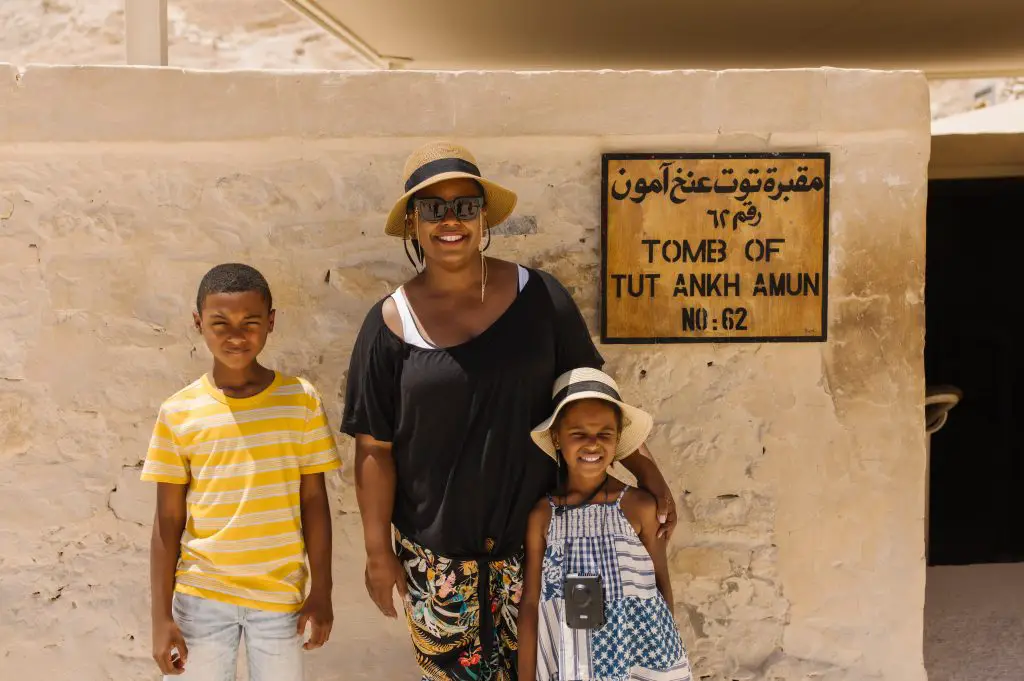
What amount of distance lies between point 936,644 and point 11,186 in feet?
12.3

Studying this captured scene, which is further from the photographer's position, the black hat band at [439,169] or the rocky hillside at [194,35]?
the rocky hillside at [194,35]

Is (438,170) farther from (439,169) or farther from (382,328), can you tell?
(382,328)

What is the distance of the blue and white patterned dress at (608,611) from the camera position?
2.18m

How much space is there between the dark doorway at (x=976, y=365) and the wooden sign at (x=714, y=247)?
2188 mm

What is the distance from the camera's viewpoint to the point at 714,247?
9.46 feet

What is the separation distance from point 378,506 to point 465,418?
321 mm

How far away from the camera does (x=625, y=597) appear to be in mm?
2188

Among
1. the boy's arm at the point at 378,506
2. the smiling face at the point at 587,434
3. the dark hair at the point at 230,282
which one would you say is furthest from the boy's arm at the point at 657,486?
the dark hair at the point at 230,282

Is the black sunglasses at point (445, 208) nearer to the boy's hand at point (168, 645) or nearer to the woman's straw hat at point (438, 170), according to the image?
the woman's straw hat at point (438, 170)

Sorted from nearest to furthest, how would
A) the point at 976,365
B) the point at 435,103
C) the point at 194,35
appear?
the point at 435,103, the point at 976,365, the point at 194,35

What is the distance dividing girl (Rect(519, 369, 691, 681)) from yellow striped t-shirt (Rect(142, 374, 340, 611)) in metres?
0.58

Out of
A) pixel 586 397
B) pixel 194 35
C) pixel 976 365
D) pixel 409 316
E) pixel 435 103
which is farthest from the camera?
pixel 194 35

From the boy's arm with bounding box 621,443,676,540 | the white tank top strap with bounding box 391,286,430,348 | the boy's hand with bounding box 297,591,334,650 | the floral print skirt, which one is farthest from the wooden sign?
the boy's hand with bounding box 297,591,334,650

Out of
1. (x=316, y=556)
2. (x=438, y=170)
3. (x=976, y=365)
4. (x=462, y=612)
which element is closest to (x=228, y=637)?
(x=316, y=556)
